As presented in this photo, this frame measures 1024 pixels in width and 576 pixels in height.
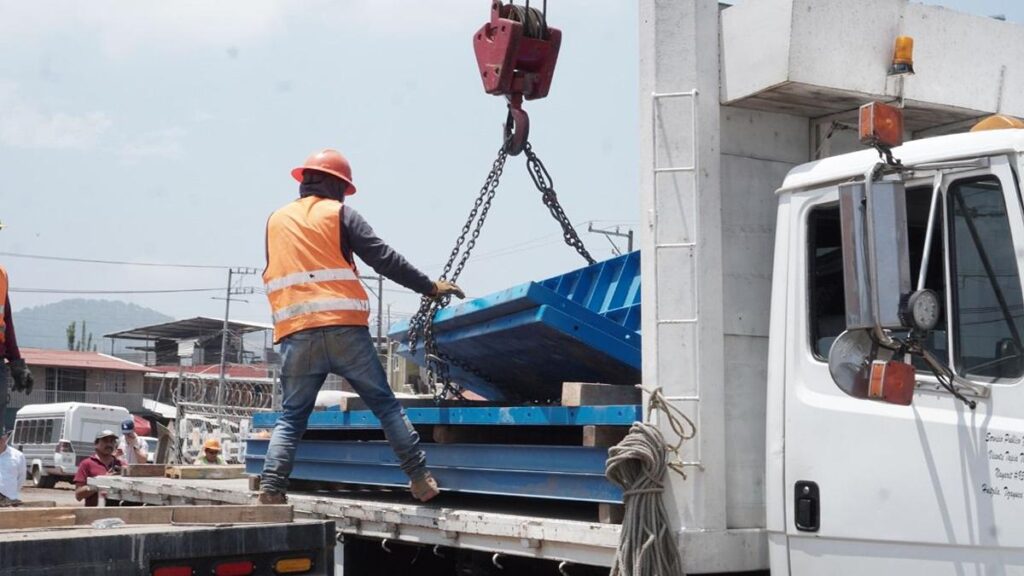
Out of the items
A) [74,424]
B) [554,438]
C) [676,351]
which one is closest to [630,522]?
[676,351]

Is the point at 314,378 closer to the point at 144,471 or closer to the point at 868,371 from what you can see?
the point at 868,371

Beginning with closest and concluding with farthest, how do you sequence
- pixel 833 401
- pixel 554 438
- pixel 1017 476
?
pixel 1017 476
pixel 833 401
pixel 554 438

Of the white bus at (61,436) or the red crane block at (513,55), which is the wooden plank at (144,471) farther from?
the white bus at (61,436)

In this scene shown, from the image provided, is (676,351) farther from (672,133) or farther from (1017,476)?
(1017,476)

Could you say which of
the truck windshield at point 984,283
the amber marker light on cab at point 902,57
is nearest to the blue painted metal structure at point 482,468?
the truck windshield at point 984,283

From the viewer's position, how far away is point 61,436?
3403cm

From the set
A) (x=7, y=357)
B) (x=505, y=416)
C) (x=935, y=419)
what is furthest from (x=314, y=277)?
(x=935, y=419)

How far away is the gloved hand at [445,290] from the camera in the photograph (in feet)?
18.4

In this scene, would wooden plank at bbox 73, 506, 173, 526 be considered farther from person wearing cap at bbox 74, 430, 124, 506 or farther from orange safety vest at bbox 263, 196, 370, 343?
person wearing cap at bbox 74, 430, 124, 506

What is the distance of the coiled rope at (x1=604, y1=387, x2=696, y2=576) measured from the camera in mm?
3914

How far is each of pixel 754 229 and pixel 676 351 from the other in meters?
0.56

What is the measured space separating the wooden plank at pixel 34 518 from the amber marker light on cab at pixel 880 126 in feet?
9.62

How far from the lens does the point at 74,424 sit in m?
34.0

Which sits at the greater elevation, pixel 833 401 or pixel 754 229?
pixel 754 229
